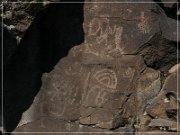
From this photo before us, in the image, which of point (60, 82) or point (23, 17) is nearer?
point (23, 17)

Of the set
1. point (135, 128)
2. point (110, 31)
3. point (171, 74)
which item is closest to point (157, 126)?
point (135, 128)

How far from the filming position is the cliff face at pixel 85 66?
6.55 m

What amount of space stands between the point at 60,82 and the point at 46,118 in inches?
17.0

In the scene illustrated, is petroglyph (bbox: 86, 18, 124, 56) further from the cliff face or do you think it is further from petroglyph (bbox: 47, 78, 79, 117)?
petroglyph (bbox: 47, 78, 79, 117)

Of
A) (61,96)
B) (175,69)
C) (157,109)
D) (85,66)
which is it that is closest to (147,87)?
(157,109)

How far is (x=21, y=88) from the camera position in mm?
6629

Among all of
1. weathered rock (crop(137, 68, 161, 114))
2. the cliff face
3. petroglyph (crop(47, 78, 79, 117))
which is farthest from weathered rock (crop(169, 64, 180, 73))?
petroglyph (crop(47, 78, 79, 117))

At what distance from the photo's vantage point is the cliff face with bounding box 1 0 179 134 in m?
6.55

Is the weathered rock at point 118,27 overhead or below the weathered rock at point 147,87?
overhead

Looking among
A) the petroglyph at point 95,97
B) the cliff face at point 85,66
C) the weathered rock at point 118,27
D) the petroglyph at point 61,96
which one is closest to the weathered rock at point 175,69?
the cliff face at point 85,66

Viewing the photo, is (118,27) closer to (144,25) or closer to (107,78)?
(144,25)

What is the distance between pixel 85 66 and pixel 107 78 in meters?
0.29

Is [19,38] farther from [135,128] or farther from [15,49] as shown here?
[135,128]

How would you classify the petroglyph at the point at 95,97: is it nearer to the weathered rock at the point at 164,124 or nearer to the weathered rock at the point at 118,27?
the weathered rock at the point at 118,27
